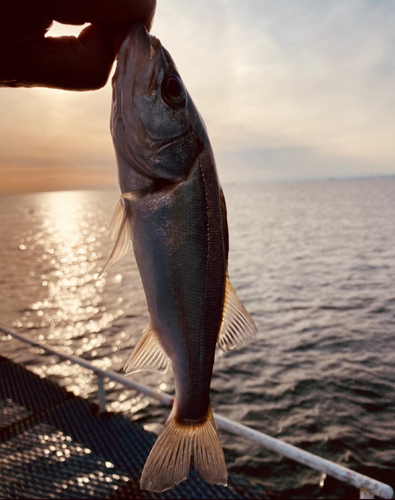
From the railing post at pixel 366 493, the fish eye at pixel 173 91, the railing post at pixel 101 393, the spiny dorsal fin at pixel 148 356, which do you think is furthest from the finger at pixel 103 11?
the railing post at pixel 101 393

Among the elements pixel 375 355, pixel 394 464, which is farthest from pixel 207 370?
pixel 375 355

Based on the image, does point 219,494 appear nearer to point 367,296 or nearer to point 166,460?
point 166,460

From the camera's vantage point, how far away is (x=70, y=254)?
191 ft

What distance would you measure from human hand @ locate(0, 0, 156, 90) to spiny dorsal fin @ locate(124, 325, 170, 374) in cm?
172

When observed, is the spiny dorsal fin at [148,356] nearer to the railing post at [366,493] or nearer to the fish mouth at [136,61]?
the fish mouth at [136,61]

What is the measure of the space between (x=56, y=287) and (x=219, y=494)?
106 feet

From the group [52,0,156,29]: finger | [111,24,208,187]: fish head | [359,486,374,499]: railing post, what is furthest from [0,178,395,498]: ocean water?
[52,0,156,29]: finger

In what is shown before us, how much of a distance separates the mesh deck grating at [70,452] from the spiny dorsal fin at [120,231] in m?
5.83

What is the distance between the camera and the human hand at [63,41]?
2.19 meters

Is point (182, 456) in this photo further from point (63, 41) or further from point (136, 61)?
point (63, 41)

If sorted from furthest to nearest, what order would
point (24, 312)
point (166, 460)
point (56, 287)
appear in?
point (56, 287) < point (24, 312) < point (166, 460)

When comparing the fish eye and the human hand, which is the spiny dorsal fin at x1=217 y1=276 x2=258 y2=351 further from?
the human hand

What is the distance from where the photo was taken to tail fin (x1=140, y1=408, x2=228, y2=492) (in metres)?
2.55

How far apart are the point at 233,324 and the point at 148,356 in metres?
0.64
